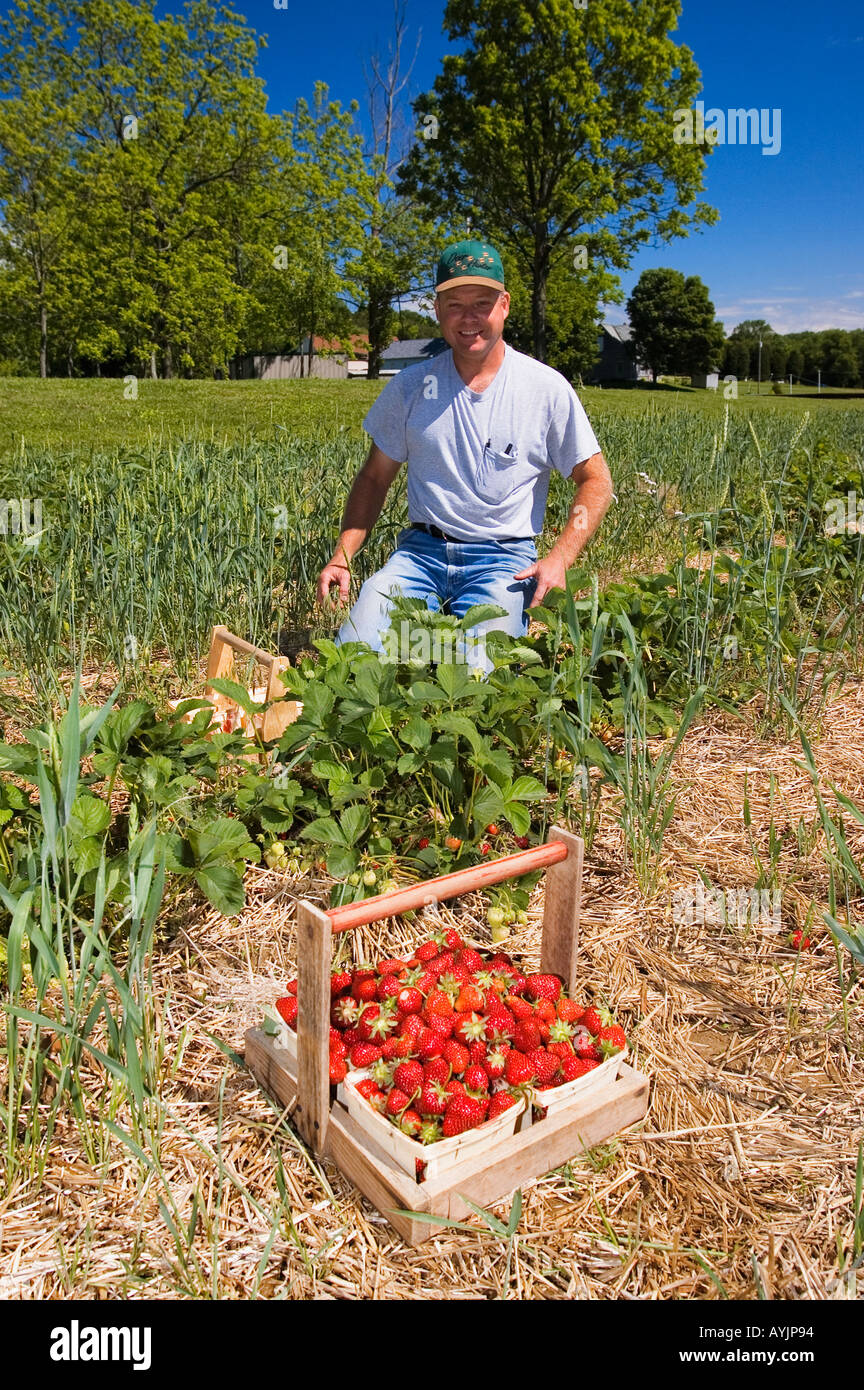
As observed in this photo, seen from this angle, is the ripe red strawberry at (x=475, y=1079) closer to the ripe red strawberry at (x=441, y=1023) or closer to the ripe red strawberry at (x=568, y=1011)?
the ripe red strawberry at (x=441, y=1023)

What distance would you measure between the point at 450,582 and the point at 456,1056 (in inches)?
64.1

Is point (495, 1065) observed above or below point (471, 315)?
below

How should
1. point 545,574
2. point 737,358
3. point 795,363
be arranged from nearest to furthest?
point 545,574, point 795,363, point 737,358

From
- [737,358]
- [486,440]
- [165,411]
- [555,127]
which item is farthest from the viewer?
[737,358]

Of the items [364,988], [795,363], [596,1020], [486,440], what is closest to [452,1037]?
[364,988]

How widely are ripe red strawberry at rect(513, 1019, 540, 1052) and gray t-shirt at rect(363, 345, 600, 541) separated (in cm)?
160

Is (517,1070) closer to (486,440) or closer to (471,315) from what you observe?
(486,440)

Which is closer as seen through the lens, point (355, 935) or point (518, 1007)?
point (518, 1007)

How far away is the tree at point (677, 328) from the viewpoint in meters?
49.1

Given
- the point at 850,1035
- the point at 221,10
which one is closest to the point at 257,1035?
the point at 850,1035

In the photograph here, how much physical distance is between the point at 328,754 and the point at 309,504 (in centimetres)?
253

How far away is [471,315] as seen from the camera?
2.36m

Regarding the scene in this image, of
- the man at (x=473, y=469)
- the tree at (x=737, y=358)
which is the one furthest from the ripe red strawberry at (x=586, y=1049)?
the tree at (x=737, y=358)

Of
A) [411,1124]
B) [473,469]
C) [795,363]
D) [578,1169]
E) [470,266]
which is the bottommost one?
[578,1169]
